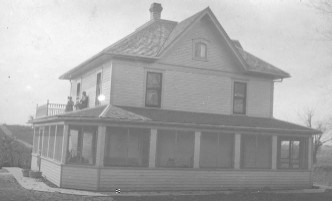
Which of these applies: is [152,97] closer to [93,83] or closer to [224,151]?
[93,83]

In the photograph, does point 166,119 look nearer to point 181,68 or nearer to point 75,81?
point 181,68

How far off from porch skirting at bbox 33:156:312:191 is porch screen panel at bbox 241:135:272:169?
1942 mm

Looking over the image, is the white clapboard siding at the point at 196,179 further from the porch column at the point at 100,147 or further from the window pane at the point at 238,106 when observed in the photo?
the window pane at the point at 238,106

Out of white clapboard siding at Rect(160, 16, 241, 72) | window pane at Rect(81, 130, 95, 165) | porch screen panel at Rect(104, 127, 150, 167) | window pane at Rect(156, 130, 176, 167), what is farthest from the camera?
window pane at Rect(81, 130, 95, 165)

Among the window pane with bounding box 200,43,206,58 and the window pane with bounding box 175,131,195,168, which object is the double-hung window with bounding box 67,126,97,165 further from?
the window pane with bounding box 200,43,206,58

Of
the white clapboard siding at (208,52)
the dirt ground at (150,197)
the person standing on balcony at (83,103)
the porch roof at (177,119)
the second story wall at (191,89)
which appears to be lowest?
the dirt ground at (150,197)

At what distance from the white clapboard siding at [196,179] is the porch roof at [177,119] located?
7.48ft

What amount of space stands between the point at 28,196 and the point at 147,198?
4.58 m

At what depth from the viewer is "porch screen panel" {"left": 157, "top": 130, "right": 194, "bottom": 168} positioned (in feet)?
68.5

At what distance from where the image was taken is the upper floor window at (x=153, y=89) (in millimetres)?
20516

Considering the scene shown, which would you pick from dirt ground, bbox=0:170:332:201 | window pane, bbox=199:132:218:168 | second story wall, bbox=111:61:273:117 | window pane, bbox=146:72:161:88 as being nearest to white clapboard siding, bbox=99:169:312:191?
dirt ground, bbox=0:170:332:201

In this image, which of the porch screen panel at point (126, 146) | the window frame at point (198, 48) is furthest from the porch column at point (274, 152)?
the porch screen panel at point (126, 146)

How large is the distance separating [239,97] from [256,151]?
3.21 metres

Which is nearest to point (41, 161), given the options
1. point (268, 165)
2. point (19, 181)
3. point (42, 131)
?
point (42, 131)
